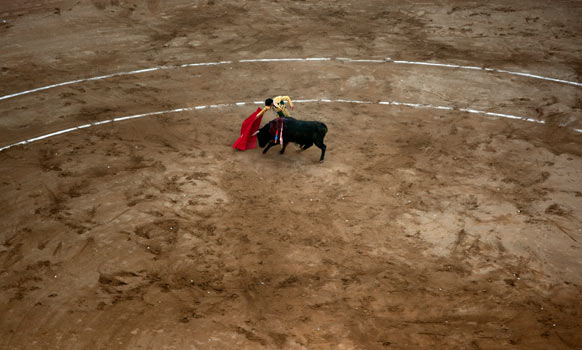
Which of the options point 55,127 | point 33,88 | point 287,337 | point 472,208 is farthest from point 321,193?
point 33,88

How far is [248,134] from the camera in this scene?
11.0 m

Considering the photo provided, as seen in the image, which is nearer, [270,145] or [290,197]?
[290,197]

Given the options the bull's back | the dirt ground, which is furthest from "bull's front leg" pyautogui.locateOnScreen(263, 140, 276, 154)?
the bull's back

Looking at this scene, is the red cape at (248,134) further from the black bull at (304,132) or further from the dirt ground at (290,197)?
the black bull at (304,132)

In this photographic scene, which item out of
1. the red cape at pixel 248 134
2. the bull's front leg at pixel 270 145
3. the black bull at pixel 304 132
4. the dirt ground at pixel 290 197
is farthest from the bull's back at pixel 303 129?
the red cape at pixel 248 134

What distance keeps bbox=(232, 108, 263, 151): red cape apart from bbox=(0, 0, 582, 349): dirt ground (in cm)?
16

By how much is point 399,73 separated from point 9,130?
9043 mm

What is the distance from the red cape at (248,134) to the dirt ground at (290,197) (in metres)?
0.16

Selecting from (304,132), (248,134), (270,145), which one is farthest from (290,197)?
(248,134)

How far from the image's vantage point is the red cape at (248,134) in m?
11.0

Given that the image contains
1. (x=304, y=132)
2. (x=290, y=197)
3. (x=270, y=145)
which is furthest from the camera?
(x=270, y=145)

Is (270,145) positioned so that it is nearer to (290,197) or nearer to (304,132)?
(304,132)

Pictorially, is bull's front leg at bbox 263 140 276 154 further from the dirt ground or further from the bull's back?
the bull's back

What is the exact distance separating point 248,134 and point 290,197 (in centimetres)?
193
